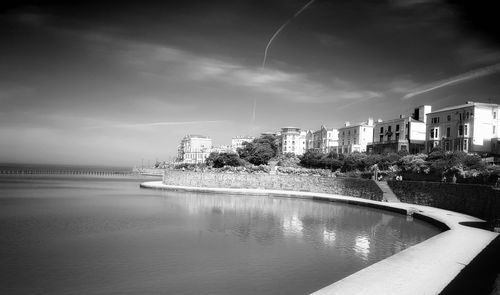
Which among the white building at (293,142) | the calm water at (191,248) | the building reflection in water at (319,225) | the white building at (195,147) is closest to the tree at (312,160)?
the building reflection in water at (319,225)

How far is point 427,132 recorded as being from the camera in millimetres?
58031

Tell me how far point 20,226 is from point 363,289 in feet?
81.5

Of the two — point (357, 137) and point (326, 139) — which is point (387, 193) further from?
point (326, 139)

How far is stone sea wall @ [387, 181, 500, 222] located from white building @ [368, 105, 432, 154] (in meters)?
21.5

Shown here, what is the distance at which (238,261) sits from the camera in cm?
1733

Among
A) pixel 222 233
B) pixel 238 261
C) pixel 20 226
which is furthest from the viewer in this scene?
pixel 20 226

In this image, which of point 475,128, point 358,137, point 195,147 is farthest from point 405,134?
point 195,147

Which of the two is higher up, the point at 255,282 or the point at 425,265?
the point at 425,265

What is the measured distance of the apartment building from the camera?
73.4 metres

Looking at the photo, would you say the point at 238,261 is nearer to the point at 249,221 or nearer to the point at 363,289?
the point at 363,289

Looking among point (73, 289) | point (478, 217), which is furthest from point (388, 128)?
point (73, 289)

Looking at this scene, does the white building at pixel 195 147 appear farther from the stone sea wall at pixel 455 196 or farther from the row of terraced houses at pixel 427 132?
the stone sea wall at pixel 455 196

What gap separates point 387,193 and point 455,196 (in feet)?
30.3

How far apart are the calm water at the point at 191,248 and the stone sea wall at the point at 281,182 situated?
9079 mm
